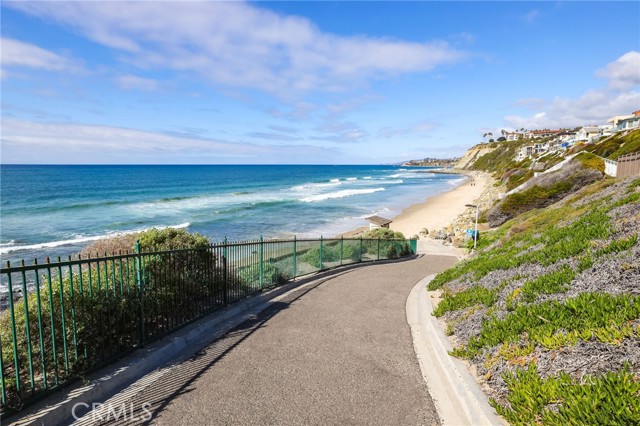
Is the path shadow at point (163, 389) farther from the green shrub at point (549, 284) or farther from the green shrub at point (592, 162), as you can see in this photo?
the green shrub at point (592, 162)

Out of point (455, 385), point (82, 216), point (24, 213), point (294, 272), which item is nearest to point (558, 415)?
point (455, 385)

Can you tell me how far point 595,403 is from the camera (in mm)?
3467

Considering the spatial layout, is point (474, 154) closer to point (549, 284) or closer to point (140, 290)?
point (549, 284)

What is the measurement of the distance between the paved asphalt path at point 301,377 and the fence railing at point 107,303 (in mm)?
1029

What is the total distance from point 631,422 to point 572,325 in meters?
1.77

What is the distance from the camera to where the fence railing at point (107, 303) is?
169 inches

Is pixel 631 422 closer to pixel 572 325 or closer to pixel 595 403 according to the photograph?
pixel 595 403

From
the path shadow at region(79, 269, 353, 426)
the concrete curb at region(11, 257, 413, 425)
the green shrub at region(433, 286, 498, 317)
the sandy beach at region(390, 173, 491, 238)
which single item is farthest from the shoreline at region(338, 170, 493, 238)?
the path shadow at region(79, 269, 353, 426)

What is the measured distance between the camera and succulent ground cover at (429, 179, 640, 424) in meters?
3.69

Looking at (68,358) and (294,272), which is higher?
(68,358)

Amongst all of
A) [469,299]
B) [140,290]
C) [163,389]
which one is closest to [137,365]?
[163,389]

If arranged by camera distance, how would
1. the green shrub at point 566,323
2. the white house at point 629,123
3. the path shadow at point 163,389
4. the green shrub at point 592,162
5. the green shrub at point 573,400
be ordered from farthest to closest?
the white house at point 629,123
the green shrub at point 592,162
the green shrub at point 566,323
the path shadow at point 163,389
the green shrub at point 573,400

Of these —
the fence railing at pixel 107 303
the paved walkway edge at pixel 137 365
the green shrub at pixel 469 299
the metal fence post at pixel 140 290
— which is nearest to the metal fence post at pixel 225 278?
the fence railing at pixel 107 303

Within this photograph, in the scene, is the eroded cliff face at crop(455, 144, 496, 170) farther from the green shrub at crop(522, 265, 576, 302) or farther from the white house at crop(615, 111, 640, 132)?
the green shrub at crop(522, 265, 576, 302)
